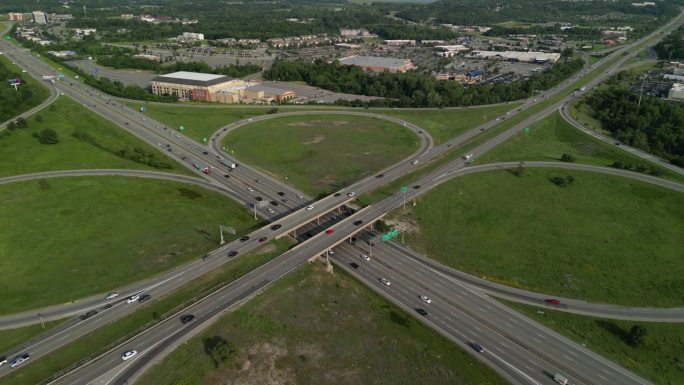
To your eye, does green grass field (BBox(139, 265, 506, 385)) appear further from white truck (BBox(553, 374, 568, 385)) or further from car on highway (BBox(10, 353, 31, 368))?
car on highway (BBox(10, 353, 31, 368))

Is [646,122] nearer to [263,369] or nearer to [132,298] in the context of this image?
[263,369]

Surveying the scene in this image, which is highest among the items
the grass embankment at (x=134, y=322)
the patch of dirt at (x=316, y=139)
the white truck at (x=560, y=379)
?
the patch of dirt at (x=316, y=139)

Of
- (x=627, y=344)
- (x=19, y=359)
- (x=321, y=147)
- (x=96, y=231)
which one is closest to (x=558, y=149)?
(x=321, y=147)

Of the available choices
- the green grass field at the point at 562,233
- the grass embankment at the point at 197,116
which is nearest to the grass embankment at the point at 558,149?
the green grass field at the point at 562,233

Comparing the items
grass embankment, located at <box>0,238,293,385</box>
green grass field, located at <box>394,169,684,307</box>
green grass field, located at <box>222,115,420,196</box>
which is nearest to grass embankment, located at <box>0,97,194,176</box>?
green grass field, located at <box>222,115,420,196</box>

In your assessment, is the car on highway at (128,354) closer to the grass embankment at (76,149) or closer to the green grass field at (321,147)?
Result: the green grass field at (321,147)

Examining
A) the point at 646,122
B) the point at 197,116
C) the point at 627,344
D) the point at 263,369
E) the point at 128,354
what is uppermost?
the point at 197,116
